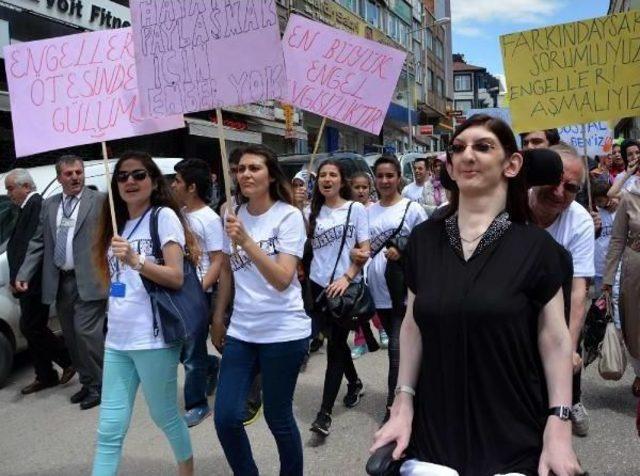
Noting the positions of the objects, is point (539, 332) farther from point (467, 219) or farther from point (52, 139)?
point (52, 139)

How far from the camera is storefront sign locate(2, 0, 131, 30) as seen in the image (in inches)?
464

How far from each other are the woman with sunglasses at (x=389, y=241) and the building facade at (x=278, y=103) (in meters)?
7.89

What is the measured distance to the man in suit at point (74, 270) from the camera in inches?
206

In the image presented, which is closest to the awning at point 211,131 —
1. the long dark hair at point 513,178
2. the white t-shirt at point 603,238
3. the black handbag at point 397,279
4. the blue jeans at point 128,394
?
the white t-shirt at point 603,238

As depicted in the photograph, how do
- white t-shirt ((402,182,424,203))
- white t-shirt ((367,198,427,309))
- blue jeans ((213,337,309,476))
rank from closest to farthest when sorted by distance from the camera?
blue jeans ((213,337,309,476)), white t-shirt ((367,198,427,309)), white t-shirt ((402,182,424,203))

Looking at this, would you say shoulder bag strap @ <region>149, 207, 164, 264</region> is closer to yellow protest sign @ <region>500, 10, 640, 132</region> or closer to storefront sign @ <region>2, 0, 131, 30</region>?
yellow protest sign @ <region>500, 10, 640, 132</region>

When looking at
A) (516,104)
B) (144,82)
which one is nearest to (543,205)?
(516,104)

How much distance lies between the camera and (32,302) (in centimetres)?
561

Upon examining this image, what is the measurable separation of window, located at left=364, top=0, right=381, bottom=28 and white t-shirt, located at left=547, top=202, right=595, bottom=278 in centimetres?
3339

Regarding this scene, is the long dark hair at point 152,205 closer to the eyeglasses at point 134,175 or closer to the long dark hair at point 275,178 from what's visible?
the eyeglasses at point 134,175

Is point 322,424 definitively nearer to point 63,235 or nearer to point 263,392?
point 263,392

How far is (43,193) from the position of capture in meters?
6.42

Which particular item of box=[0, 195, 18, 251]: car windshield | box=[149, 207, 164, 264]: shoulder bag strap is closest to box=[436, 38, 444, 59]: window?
box=[0, 195, 18, 251]: car windshield

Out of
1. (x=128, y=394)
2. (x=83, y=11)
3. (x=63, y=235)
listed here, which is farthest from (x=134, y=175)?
(x=83, y=11)
